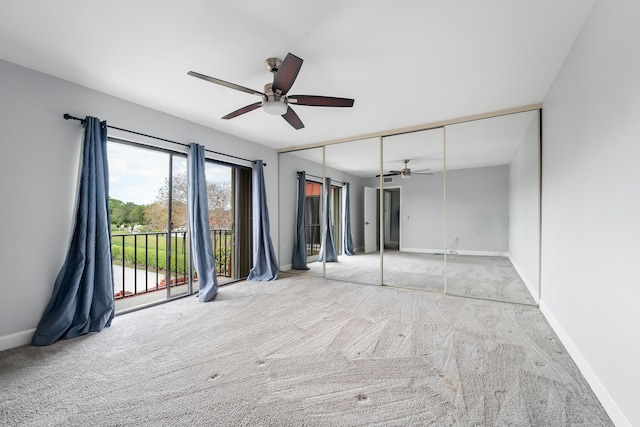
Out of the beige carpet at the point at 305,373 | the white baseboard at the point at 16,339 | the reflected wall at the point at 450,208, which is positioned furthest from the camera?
the reflected wall at the point at 450,208

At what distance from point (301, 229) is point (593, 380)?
433cm

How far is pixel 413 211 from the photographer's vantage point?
452 cm

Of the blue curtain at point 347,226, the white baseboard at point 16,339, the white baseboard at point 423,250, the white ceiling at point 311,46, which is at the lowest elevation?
the white baseboard at point 16,339

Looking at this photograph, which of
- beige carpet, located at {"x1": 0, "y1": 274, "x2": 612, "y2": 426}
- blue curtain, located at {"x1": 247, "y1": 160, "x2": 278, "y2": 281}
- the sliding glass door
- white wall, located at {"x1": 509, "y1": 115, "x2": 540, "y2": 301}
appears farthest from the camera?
blue curtain, located at {"x1": 247, "y1": 160, "x2": 278, "y2": 281}

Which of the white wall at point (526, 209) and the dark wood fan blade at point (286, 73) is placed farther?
the white wall at point (526, 209)

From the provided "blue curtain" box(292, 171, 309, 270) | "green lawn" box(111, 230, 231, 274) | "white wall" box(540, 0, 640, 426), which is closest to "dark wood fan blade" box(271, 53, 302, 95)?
"white wall" box(540, 0, 640, 426)

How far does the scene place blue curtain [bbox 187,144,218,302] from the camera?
3.84 metres

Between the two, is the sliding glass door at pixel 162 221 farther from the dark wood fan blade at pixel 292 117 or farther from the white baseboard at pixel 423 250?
the white baseboard at pixel 423 250

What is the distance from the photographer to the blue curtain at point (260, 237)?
16.0ft

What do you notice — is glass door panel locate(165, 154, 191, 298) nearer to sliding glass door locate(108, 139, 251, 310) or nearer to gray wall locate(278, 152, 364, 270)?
sliding glass door locate(108, 139, 251, 310)

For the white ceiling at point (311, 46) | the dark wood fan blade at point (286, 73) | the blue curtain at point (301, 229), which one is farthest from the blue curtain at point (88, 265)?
the blue curtain at point (301, 229)

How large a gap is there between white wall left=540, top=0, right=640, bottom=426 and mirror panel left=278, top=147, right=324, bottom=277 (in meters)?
3.49

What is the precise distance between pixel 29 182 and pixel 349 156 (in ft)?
13.3

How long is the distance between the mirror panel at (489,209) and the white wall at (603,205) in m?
1.24
